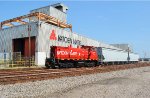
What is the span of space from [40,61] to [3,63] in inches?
305

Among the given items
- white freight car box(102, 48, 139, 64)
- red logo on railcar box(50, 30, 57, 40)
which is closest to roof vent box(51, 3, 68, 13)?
red logo on railcar box(50, 30, 57, 40)

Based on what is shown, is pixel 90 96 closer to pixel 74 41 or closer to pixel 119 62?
pixel 74 41

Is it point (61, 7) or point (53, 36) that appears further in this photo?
point (61, 7)

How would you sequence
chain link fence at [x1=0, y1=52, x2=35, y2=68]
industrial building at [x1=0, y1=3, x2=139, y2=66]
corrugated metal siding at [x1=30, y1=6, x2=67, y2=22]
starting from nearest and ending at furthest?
1. chain link fence at [x1=0, y1=52, x2=35, y2=68]
2. industrial building at [x1=0, y1=3, x2=139, y2=66]
3. corrugated metal siding at [x1=30, y1=6, x2=67, y2=22]

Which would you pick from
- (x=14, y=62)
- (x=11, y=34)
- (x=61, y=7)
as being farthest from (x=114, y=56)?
(x=14, y=62)

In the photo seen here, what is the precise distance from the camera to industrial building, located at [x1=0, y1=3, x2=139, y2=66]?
44.6 m

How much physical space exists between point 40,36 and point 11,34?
9080 millimetres

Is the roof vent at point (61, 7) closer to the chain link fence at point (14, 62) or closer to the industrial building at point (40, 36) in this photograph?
the industrial building at point (40, 36)

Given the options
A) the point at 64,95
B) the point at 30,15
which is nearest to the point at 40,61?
the point at 30,15

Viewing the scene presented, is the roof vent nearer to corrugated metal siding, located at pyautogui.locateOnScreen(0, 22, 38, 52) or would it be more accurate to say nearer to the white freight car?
corrugated metal siding, located at pyautogui.locateOnScreen(0, 22, 38, 52)

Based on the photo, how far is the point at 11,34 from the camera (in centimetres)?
5053

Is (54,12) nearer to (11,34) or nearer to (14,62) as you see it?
(11,34)

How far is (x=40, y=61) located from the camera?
44.6m

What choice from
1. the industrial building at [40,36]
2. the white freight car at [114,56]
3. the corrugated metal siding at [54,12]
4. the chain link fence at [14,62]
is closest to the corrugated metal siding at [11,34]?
the industrial building at [40,36]
